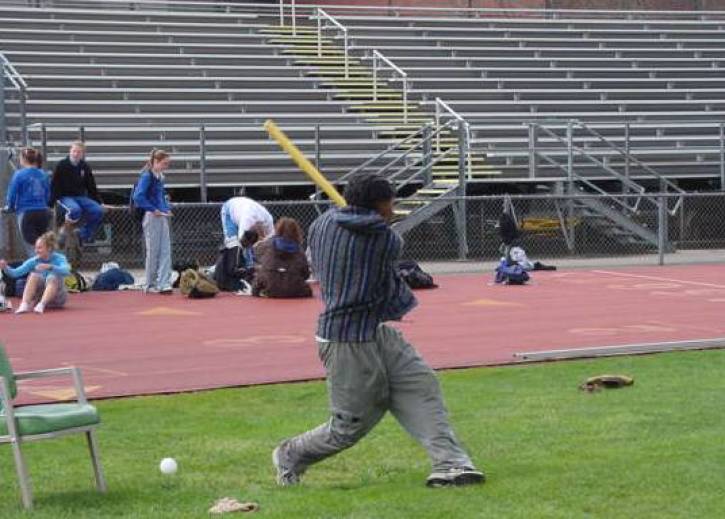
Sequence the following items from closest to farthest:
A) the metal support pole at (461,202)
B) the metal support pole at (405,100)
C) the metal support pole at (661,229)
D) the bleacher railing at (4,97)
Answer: the bleacher railing at (4,97) < the metal support pole at (661,229) < the metal support pole at (461,202) < the metal support pole at (405,100)

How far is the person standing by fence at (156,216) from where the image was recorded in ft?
61.3

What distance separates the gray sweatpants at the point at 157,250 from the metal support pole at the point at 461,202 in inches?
268

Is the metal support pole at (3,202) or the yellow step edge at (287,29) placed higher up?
the yellow step edge at (287,29)

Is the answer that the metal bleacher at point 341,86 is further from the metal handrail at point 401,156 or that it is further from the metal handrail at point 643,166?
the metal handrail at point 401,156

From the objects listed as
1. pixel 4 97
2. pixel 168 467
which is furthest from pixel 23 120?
pixel 168 467

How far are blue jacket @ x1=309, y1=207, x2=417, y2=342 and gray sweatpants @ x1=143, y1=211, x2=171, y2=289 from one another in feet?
39.1

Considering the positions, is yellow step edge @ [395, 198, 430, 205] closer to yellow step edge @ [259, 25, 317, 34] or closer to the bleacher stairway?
the bleacher stairway

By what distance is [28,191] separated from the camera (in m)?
18.6

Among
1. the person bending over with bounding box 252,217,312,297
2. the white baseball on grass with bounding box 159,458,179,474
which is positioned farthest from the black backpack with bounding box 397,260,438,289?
the white baseball on grass with bounding box 159,458,179,474

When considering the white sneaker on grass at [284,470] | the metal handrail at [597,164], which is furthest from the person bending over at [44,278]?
the metal handrail at [597,164]

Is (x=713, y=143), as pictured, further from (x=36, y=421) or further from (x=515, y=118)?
(x=36, y=421)

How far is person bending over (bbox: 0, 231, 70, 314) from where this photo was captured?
55.0 ft

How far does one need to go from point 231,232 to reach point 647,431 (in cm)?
1211

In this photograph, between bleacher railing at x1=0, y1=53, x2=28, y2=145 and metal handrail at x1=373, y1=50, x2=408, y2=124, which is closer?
bleacher railing at x1=0, y1=53, x2=28, y2=145
